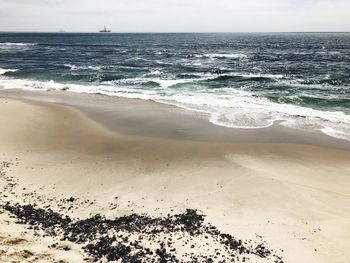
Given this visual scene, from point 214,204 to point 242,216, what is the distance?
0.96m

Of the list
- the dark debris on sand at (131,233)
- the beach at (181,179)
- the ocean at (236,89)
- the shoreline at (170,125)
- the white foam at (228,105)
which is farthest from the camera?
the ocean at (236,89)

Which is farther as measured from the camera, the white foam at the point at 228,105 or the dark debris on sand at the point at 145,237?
the white foam at the point at 228,105

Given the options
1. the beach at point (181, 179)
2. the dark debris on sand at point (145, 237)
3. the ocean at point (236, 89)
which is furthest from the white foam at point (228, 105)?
the dark debris on sand at point (145, 237)

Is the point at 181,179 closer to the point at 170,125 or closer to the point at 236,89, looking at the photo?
the point at 170,125

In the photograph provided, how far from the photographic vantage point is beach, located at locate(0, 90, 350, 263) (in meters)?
9.03

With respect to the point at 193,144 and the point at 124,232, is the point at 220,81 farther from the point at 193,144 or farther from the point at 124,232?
the point at 124,232

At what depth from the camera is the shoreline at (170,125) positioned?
17.4 metres

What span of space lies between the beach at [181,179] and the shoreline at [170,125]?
97mm

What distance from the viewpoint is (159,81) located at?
117 ft

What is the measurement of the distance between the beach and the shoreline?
0.10 m

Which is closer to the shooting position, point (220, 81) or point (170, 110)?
point (170, 110)

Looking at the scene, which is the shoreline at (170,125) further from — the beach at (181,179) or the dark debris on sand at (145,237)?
the dark debris on sand at (145,237)

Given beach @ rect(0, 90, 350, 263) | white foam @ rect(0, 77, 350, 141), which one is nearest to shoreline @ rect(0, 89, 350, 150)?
beach @ rect(0, 90, 350, 263)

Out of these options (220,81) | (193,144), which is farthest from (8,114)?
(220,81)
